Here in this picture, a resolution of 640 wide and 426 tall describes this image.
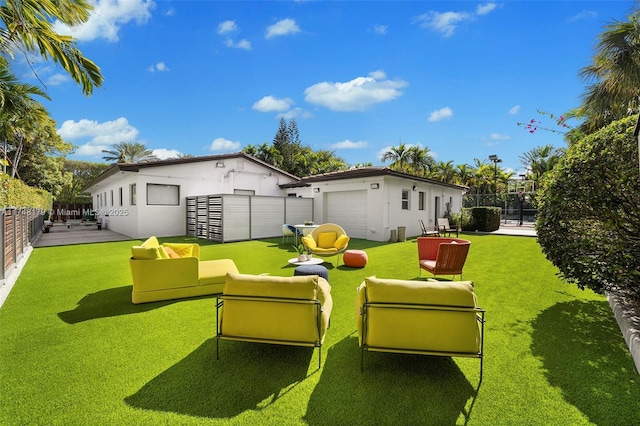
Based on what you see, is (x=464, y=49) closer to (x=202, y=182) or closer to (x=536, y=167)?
(x=202, y=182)

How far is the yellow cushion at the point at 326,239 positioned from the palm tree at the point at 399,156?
22.4m

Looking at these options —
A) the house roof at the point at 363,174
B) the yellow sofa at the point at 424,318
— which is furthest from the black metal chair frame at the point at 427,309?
the house roof at the point at 363,174

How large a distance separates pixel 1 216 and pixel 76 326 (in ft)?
12.7

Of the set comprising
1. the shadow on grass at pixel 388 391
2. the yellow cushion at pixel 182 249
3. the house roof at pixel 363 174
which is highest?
the house roof at pixel 363 174

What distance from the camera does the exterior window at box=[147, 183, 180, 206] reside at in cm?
1548

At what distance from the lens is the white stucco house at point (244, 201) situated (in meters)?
14.5

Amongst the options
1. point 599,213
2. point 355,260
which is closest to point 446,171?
point 355,260

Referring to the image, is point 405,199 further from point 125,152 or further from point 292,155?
point 125,152

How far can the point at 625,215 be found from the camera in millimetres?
4137

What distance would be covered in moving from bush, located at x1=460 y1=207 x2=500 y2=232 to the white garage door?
25.3 ft

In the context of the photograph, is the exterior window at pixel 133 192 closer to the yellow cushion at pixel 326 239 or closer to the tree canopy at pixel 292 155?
the yellow cushion at pixel 326 239

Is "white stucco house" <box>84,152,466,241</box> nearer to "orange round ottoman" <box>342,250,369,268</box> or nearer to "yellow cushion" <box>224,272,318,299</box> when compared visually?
"orange round ottoman" <box>342,250,369,268</box>

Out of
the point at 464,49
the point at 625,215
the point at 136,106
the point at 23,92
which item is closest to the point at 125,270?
the point at 23,92

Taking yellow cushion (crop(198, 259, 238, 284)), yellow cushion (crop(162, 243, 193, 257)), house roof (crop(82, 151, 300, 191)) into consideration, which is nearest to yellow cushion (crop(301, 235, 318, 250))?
yellow cushion (crop(198, 259, 238, 284))
